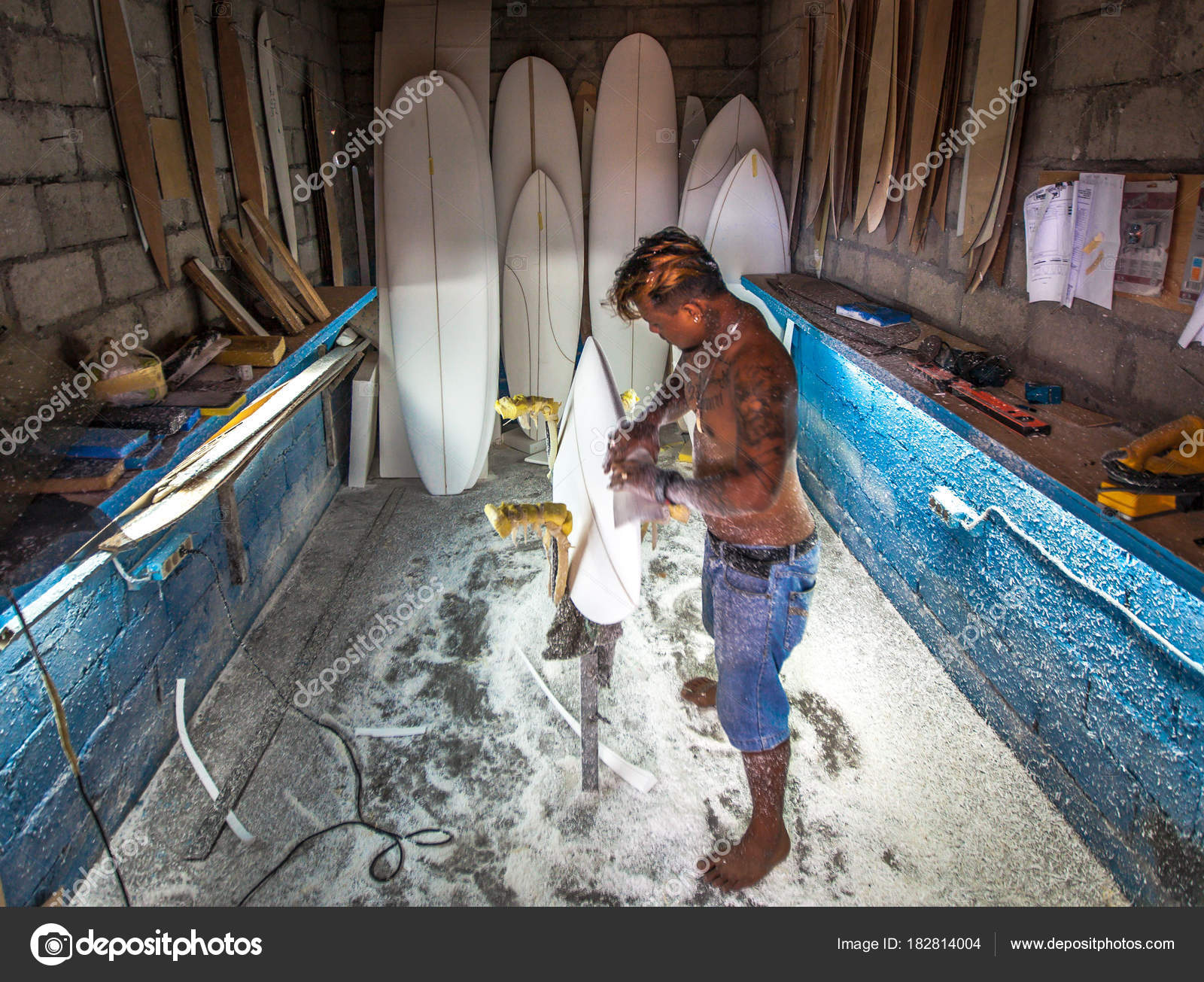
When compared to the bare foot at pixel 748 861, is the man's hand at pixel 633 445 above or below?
above

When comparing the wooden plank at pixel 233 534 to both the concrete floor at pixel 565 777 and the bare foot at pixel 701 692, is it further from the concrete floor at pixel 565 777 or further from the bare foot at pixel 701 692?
the bare foot at pixel 701 692

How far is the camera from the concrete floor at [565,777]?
1941 millimetres

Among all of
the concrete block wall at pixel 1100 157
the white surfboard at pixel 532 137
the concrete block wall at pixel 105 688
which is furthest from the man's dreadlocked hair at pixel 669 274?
the white surfboard at pixel 532 137

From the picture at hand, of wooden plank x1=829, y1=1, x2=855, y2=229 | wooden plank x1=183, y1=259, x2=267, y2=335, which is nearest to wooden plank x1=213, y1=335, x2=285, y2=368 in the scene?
wooden plank x1=183, y1=259, x2=267, y2=335

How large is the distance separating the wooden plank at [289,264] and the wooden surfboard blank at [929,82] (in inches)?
94.3

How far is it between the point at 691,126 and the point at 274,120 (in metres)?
2.62

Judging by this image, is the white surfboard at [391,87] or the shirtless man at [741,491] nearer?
the shirtless man at [741,491]

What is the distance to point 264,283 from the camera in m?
2.81

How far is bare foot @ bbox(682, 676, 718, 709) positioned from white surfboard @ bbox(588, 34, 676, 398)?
8.45 ft

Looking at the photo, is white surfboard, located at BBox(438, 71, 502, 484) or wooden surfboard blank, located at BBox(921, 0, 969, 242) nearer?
wooden surfboard blank, located at BBox(921, 0, 969, 242)

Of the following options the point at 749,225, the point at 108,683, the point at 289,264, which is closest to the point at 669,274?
the point at 108,683

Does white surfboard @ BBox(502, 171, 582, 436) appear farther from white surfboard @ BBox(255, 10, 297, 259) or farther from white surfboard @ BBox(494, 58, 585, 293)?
white surfboard @ BBox(255, 10, 297, 259)

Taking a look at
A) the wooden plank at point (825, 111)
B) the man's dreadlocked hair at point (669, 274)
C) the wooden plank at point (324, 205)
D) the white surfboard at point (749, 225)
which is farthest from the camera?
the white surfboard at point (749, 225)
